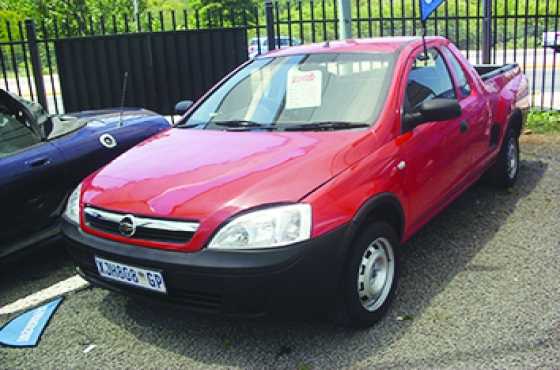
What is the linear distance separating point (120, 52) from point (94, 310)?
529cm

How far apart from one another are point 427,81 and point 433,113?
707 mm

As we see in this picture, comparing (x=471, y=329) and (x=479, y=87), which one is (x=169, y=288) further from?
(x=479, y=87)

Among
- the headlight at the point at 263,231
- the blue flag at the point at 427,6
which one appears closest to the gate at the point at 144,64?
the blue flag at the point at 427,6

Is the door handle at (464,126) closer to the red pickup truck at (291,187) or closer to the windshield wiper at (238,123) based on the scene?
the red pickup truck at (291,187)

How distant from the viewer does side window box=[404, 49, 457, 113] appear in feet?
13.4

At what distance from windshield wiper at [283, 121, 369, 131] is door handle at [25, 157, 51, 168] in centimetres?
182

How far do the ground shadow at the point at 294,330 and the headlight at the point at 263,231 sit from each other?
0.47m

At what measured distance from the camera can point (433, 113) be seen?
12.4 feet

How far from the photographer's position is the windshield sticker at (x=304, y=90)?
4008 millimetres

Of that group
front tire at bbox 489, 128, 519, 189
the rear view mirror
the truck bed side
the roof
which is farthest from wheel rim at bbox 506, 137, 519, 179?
the rear view mirror

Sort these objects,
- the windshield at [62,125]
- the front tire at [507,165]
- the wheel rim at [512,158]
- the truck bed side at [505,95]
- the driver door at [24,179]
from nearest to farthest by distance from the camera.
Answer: the driver door at [24,179]
the windshield at [62,125]
the truck bed side at [505,95]
the front tire at [507,165]
the wheel rim at [512,158]

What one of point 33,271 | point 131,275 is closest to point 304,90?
point 131,275

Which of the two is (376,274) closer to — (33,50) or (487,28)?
(33,50)

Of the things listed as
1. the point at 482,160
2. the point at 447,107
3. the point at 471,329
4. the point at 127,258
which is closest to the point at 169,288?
the point at 127,258
